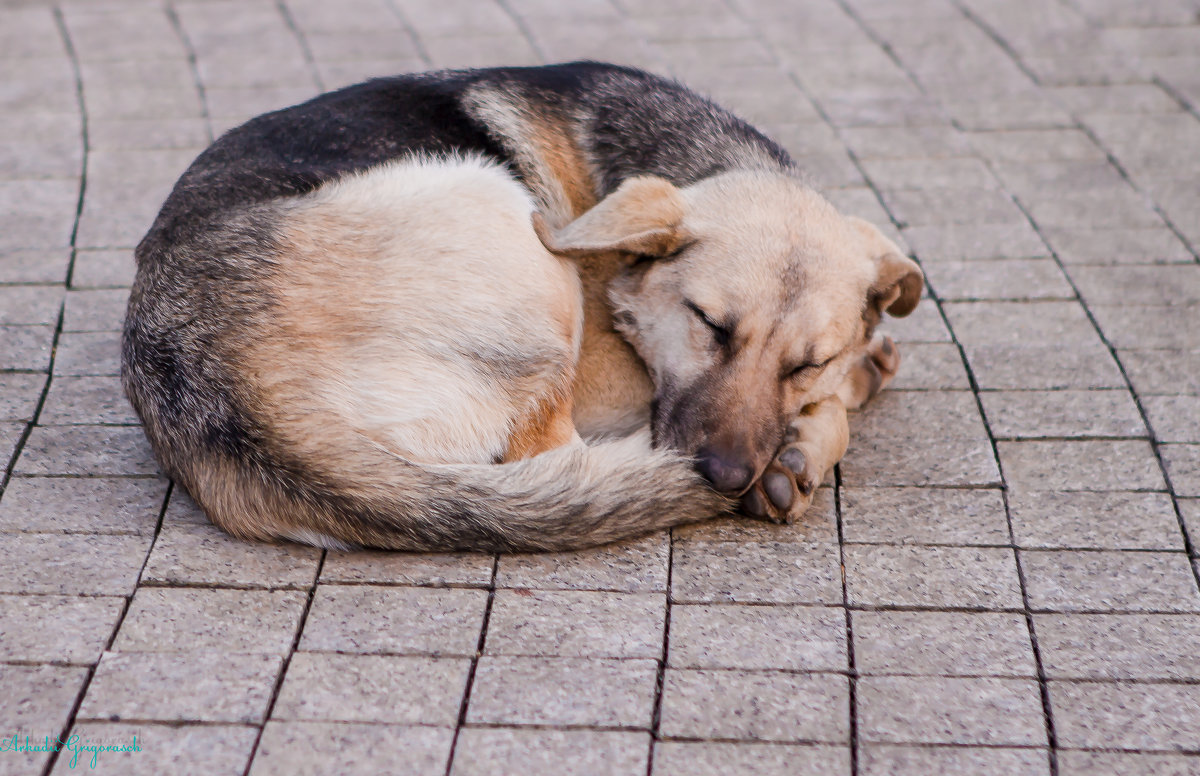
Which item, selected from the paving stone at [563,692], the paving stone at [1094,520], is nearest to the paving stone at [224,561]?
the paving stone at [563,692]

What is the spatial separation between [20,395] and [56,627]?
146 cm

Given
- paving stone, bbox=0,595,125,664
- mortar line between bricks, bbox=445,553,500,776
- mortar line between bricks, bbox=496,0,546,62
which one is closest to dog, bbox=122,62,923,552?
mortar line between bricks, bbox=445,553,500,776

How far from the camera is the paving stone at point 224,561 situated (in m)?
3.35

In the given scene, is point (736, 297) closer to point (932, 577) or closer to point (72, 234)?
point (932, 577)

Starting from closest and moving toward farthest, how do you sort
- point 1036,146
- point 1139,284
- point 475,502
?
point 475,502
point 1139,284
point 1036,146

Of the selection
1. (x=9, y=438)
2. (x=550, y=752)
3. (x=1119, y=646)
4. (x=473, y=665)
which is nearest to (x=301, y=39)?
(x=9, y=438)

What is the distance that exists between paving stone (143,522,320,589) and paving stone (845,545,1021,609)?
1.62 m

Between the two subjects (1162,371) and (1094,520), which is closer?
(1094,520)

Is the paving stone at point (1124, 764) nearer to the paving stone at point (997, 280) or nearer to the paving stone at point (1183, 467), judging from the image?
the paving stone at point (1183, 467)

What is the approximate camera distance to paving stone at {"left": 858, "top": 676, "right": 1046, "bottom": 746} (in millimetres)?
2850

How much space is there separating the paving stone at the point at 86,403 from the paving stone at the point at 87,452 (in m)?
0.06

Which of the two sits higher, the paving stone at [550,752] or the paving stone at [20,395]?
the paving stone at [550,752]

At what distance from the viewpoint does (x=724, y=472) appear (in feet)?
11.4

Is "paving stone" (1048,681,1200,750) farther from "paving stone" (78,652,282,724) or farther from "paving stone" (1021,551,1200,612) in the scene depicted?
"paving stone" (78,652,282,724)
